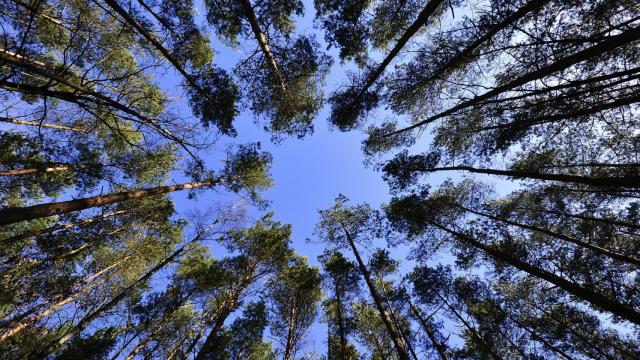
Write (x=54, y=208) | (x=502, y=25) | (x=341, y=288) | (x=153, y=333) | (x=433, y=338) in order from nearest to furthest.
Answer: (x=54, y=208)
(x=502, y=25)
(x=433, y=338)
(x=153, y=333)
(x=341, y=288)

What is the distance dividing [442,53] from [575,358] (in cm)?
1127

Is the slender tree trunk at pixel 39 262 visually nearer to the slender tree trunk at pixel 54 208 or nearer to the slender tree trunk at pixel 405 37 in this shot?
the slender tree trunk at pixel 54 208

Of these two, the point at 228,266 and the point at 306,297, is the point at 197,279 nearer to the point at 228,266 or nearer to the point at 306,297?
the point at 228,266

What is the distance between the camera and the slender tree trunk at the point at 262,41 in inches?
305

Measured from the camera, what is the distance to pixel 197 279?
43.6 feet

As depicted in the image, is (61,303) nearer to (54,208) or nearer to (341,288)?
(54,208)

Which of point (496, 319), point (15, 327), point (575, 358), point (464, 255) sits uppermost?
point (464, 255)

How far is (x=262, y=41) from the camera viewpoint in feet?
29.5

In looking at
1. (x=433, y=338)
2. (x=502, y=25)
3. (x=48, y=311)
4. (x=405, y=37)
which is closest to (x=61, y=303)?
(x=48, y=311)

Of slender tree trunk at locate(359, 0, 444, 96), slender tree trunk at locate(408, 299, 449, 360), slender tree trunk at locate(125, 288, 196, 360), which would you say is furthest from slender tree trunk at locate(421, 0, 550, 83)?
slender tree trunk at locate(125, 288, 196, 360)

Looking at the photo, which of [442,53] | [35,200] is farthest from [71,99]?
[35,200]

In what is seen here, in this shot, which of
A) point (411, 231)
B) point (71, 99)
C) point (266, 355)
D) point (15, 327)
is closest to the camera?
point (71, 99)

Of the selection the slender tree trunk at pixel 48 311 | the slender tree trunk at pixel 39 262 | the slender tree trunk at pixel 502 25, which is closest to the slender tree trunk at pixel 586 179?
the slender tree trunk at pixel 502 25

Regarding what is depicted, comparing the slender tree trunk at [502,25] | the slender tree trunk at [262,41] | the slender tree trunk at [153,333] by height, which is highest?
the slender tree trunk at [262,41]
